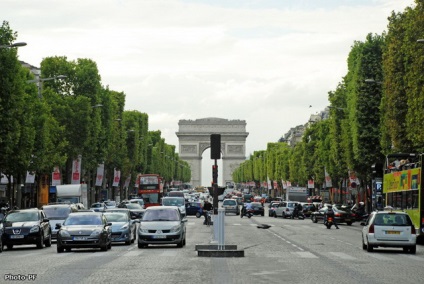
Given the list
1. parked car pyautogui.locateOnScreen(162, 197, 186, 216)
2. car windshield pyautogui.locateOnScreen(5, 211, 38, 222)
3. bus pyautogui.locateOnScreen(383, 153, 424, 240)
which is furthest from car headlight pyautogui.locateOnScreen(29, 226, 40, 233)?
parked car pyautogui.locateOnScreen(162, 197, 186, 216)

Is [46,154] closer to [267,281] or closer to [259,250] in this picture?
[259,250]

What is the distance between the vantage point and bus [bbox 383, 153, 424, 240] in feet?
145

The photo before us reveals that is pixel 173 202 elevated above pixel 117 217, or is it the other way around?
pixel 173 202

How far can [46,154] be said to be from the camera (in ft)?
234

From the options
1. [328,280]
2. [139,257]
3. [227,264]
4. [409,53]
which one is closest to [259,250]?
[139,257]

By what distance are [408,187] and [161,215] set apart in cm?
1202

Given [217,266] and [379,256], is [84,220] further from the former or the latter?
[217,266]

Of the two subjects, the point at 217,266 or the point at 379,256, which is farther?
the point at 379,256

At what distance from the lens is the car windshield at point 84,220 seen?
38969 millimetres

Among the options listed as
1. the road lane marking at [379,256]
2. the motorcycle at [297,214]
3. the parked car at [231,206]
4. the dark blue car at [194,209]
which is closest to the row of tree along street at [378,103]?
the motorcycle at [297,214]

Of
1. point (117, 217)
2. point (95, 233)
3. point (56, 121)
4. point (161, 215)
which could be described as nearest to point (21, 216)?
point (117, 217)

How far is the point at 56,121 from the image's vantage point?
74.6 meters

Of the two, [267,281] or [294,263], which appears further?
[294,263]

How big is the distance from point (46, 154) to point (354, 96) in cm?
2398
